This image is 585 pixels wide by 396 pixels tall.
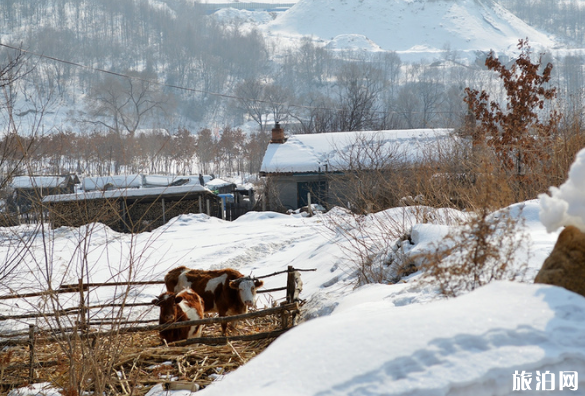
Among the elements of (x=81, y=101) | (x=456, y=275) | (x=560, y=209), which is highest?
(x=81, y=101)

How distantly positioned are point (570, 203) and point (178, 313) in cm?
480

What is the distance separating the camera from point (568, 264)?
2.89 m

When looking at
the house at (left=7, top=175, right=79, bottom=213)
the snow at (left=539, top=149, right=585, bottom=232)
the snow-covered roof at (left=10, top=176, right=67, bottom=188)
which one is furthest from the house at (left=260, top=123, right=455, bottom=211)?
the snow at (left=539, top=149, right=585, bottom=232)

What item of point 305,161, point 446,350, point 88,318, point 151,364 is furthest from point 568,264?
point 305,161

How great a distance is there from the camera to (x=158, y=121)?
14988cm

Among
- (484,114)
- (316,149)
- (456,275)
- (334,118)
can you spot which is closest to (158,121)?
(334,118)

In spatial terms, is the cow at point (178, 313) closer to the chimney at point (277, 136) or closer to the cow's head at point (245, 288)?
the cow's head at point (245, 288)

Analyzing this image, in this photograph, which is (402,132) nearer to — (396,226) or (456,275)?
(396,226)

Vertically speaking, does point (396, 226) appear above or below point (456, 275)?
below

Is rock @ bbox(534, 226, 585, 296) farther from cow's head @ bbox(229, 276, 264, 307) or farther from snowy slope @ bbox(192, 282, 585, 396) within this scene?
cow's head @ bbox(229, 276, 264, 307)

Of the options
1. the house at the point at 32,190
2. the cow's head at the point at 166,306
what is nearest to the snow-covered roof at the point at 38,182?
the house at the point at 32,190

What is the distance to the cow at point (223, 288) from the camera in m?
7.30

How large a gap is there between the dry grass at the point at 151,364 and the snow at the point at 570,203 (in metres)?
3.77

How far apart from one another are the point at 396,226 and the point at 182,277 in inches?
153
